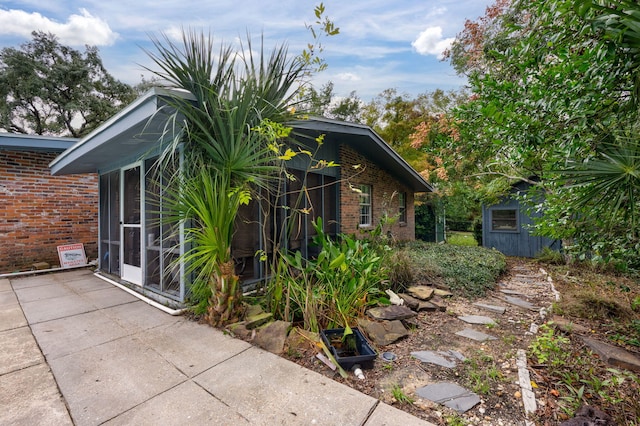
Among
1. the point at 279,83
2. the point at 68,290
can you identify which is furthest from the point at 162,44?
the point at 68,290

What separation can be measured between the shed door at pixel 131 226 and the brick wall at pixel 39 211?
2.88 metres

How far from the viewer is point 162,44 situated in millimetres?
2848

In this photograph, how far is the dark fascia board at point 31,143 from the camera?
5.45 metres

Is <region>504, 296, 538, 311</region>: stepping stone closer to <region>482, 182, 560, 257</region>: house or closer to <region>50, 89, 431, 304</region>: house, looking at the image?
<region>50, 89, 431, 304</region>: house

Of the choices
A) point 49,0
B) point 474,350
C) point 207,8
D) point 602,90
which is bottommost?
point 474,350

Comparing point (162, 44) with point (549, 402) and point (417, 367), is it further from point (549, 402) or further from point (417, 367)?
point (549, 402)

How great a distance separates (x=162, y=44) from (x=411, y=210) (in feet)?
32.5

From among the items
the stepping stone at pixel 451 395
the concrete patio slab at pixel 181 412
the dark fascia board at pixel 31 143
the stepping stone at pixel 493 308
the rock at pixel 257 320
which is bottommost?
the stepping stone at pixel 493 308

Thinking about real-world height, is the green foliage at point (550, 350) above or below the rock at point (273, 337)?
below

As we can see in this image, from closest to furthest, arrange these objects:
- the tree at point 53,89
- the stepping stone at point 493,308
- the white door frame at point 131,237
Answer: the stepping stone at point 493,308
the white door frame at point 131,237
the tree at point 53,89

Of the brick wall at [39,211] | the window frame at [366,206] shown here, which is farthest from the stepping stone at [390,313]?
the brick wall at [39,211]

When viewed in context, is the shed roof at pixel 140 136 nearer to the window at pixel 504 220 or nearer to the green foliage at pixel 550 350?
the green foliage at pixel 550 350

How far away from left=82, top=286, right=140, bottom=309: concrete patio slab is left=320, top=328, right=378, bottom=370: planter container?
307 cm

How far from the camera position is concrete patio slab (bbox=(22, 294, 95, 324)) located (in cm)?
351
